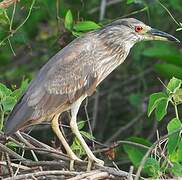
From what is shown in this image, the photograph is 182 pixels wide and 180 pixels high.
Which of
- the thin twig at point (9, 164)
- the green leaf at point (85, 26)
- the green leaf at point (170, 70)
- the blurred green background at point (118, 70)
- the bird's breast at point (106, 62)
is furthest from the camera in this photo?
the blurred green background at point (118, 70)

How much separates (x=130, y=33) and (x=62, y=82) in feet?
1.59

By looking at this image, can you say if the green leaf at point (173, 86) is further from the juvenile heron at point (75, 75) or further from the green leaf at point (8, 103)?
the green leaf at point (8, 103)

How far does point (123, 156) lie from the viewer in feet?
20.8

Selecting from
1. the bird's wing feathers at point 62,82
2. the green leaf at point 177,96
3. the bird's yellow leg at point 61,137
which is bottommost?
the bird's yellow leg at point 61,137

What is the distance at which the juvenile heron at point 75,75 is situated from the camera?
4496mm

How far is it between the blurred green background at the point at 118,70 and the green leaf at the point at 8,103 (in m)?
1.52

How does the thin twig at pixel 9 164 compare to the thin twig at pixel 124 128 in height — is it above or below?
above

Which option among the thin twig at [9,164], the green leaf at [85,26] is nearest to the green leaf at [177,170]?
the thin twig at [9,164]

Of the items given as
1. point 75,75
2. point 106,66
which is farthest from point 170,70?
point 75,75

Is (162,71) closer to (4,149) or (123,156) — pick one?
(123,156)

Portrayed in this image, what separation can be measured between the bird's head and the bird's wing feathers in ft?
0.62

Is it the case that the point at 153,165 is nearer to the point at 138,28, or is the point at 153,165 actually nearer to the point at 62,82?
the point at 62,82

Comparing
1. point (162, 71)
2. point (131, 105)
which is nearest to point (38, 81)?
point (162, 71)

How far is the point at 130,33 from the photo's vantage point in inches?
190
